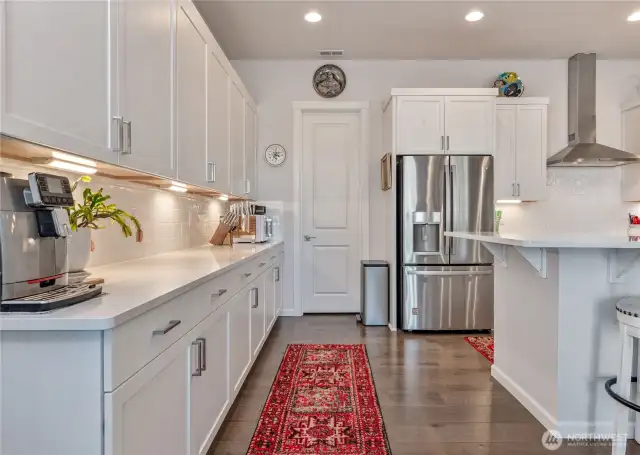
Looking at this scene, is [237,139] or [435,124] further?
[435,124]

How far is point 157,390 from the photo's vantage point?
131cm

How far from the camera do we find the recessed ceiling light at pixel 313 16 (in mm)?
3635

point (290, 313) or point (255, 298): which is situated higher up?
point (255, 298)

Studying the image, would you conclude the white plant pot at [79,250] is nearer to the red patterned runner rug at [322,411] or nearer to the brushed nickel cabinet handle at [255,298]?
the red patterned runner rug at [322,411]

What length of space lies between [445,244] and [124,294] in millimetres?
3440

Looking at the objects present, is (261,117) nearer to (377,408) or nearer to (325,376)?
(325,376)

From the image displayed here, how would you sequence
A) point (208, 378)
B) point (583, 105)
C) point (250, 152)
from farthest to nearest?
1. point (583, 105)
2. point (250, 152)
3. point (208, 378)

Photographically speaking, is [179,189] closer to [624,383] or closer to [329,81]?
[329,81]

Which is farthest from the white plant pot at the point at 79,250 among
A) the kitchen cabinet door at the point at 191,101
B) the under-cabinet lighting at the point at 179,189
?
the under-cabinet lighting at the point at 179,189

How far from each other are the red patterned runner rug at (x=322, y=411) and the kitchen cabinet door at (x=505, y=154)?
2.45 m

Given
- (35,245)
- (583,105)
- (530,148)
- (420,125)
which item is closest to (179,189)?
(35,245)

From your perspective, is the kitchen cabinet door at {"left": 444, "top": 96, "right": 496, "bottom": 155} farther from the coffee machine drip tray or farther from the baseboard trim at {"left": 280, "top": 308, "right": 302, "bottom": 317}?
the coffee machine drip tray

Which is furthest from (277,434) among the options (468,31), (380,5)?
(468,31)

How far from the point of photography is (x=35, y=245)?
1145mm
